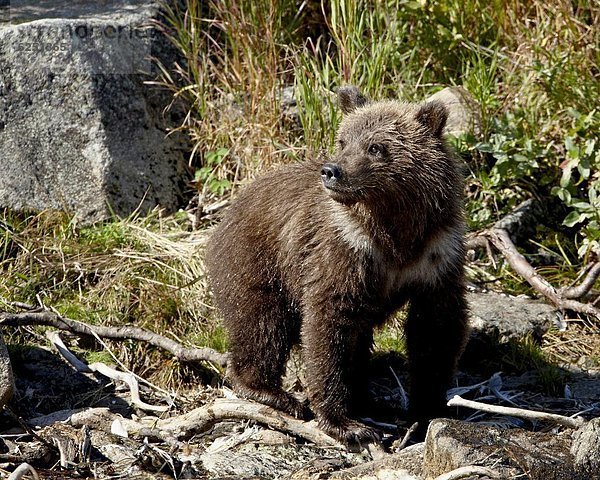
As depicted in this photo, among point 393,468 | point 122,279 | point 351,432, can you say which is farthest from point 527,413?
point 122,279

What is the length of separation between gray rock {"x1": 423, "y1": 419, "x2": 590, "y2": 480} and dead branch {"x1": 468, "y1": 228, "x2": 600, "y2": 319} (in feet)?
7.72

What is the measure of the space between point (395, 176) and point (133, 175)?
10.8 ft

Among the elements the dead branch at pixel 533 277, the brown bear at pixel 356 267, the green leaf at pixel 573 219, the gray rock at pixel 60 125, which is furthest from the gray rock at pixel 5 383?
the green leaf at pixel 573 219

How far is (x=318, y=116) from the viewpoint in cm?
749

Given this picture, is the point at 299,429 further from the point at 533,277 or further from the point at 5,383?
the point at 533,277

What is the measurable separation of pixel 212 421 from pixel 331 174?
5.15 ft

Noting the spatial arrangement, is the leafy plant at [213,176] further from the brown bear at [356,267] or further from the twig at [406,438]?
the twig at [406,438]

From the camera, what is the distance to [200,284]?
675cm

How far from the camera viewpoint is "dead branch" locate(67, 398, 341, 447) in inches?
205

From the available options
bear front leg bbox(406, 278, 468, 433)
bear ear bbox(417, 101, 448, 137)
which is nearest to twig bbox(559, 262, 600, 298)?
bear front leg bbox(406, 278, 468, 433)

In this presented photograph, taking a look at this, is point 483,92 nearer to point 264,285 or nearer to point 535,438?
point 264,285

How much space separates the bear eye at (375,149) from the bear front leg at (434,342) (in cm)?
78

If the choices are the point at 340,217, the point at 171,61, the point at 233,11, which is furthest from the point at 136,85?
the point at 340,217

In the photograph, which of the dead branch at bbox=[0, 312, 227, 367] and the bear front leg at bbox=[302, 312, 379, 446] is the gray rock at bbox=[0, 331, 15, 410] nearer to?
the dead branch at bbox=[0, 312, 227, 367]
